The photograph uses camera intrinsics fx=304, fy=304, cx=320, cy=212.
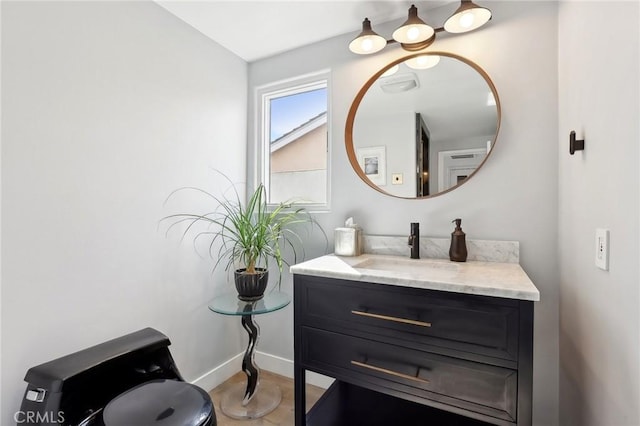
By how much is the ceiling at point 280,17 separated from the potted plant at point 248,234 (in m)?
0.99

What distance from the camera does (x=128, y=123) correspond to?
5.09ft

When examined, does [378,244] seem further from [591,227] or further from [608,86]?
[608,86]

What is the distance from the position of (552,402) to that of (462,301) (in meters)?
0.95

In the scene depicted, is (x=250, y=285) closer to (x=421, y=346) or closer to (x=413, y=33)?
(x=421, y=346)

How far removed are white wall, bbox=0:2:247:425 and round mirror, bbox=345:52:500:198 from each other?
3.37 ft

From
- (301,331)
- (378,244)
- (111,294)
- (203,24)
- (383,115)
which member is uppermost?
(203,24)

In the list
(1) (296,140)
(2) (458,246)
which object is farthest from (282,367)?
(1) (296,140)

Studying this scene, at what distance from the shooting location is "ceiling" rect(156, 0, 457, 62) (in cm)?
168

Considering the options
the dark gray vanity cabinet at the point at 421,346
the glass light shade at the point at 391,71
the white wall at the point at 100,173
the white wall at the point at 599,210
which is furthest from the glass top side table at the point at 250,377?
the glass light shade at the point at 391,71

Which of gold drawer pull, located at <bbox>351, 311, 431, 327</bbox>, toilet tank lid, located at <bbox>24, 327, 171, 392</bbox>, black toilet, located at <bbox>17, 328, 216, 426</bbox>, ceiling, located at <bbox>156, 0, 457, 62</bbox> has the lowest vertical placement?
black toilet, located at <bbox>17, 328, 216, 426</bbox>

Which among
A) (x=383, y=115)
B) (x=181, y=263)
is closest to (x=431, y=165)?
(x=383, y=115)

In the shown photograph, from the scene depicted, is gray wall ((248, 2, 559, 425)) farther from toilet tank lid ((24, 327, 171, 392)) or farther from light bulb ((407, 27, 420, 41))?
toilet tank lid ((24, 327, 171, 392))

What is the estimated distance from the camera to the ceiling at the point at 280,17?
1676mm

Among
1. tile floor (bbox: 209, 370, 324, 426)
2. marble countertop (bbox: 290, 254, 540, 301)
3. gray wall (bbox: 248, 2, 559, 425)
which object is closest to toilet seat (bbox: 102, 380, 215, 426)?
marble countertop (bbox: 290, 254, 540, 301)
